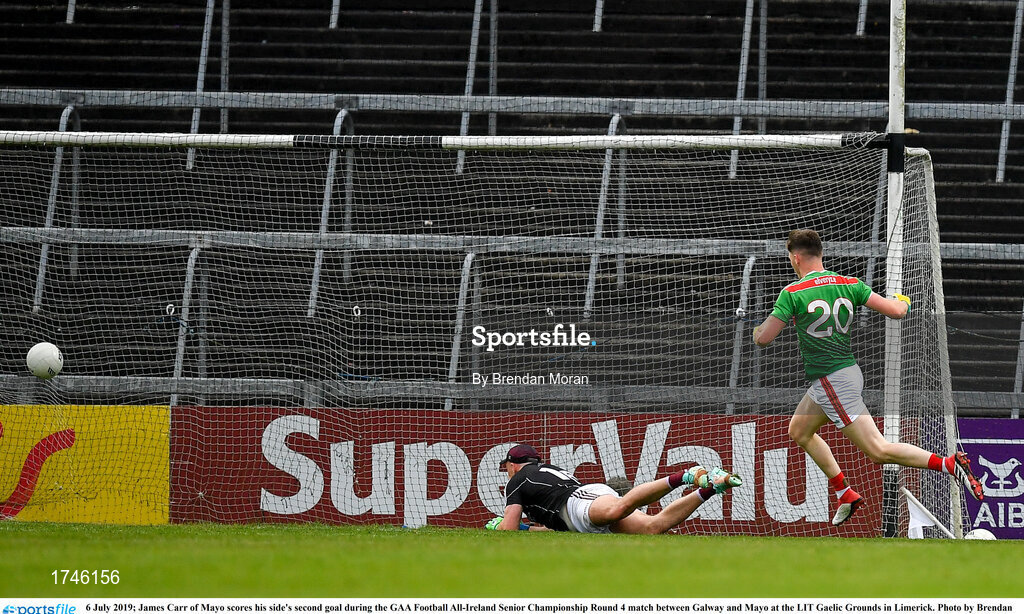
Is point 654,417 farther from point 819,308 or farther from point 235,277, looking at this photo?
point 235,277

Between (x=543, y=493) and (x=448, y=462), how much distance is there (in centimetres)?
183

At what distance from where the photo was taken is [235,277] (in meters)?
10.1

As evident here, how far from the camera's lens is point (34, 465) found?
29.4 ft

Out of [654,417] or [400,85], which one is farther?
[400,85]

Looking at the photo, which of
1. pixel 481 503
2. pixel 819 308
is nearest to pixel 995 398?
pixel 819 308

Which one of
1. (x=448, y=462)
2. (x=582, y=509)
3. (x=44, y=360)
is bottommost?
(x=582, y=509)

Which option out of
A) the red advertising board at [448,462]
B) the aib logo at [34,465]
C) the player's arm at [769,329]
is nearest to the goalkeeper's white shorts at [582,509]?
the player's arm at [769,329]

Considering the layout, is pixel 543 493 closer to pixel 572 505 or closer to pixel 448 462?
pixel 572 505

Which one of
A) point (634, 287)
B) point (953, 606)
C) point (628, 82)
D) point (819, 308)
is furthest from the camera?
point (628, 82)

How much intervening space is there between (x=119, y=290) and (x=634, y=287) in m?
4.78

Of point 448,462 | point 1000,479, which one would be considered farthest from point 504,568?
point 1000,479

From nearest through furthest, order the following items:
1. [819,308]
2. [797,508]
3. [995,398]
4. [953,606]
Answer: [953,606]
[819,308]
[797,508]
[995,398]

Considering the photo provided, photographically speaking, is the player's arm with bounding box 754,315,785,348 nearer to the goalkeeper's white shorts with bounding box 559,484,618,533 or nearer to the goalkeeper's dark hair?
the goalkeeper's dark hair

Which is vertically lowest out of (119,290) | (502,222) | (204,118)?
(119,290)
